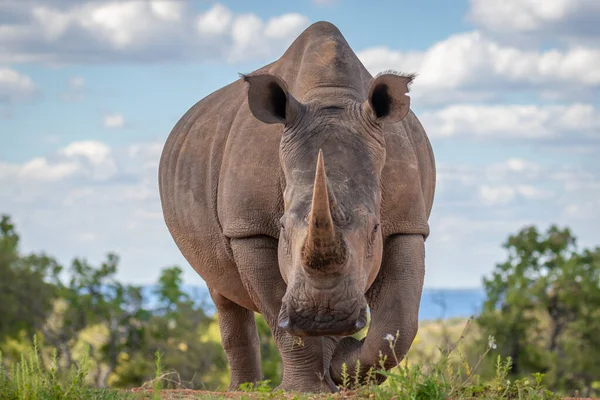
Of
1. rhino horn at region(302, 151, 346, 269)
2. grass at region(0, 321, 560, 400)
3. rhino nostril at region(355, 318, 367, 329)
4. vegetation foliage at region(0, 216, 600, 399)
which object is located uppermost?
vegetation foliage at region(0, 216, 600, 399)

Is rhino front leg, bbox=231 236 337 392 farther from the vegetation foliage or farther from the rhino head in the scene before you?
the vegetation foliage

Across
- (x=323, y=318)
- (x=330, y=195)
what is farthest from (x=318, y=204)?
(x=323, y=318)

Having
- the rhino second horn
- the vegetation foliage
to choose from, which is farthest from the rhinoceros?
the vegetation foliage

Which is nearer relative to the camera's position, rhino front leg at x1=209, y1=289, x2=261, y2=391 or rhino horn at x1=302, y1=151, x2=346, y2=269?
rhino horn at x1=302, y1=151, x2=346, y2=269

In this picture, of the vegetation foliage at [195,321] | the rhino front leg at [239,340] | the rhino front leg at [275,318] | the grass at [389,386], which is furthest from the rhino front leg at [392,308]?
the vegetation foliage at [195,321]

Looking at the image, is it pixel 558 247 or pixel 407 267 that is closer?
pixel 407 267

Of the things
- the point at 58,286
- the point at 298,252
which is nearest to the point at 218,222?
the point at 298,252

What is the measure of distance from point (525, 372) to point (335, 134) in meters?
20.8

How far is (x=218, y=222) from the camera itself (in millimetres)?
9703

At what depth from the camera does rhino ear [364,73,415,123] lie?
797 cm

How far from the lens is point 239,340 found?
37.3ft

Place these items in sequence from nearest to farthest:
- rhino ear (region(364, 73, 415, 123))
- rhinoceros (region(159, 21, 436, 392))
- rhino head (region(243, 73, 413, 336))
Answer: rhino head (region(243, 73, 413, 336))
rhinoceros (region(159, 21, 436, 392))
rhino ear (region(364, 73, 415, 123))

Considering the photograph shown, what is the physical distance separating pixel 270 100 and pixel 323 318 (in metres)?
1.77

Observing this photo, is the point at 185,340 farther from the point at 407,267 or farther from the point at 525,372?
the point at 407,267
